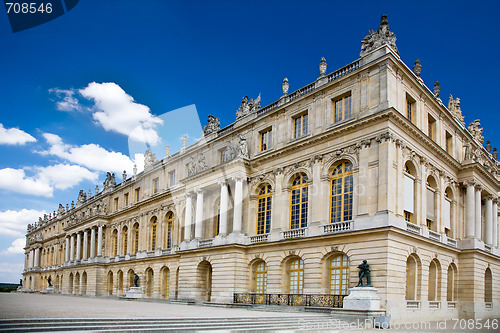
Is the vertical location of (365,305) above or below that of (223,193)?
below

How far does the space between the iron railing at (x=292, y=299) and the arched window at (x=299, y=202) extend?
4561mm

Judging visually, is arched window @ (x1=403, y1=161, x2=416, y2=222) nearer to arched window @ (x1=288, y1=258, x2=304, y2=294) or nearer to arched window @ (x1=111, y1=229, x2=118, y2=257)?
arched window @ (x1=288, y1=258, x2=304, y2=294)

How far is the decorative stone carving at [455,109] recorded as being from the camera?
3408 centimetres

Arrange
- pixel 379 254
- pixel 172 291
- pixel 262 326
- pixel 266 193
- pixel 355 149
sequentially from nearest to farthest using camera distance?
pixel 262 326, pixel 379 254, pixel 355 149, pixel 266 193, pixel 172 291

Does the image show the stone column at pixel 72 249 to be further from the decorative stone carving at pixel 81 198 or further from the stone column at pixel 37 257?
the stone column at pixel 37 257

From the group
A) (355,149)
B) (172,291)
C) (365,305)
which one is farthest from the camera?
(172,291)

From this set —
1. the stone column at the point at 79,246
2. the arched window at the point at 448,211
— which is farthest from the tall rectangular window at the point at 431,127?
the stone column at the point at 79,246

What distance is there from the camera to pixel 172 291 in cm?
3931

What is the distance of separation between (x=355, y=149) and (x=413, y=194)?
14.2 ft

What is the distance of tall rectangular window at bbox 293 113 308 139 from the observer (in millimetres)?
30609

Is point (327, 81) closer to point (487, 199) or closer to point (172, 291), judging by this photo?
point (487, 199)

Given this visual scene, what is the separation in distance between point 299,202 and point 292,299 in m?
6.11

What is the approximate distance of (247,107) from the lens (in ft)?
118

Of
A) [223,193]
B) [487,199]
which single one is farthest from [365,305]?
[487,199]
